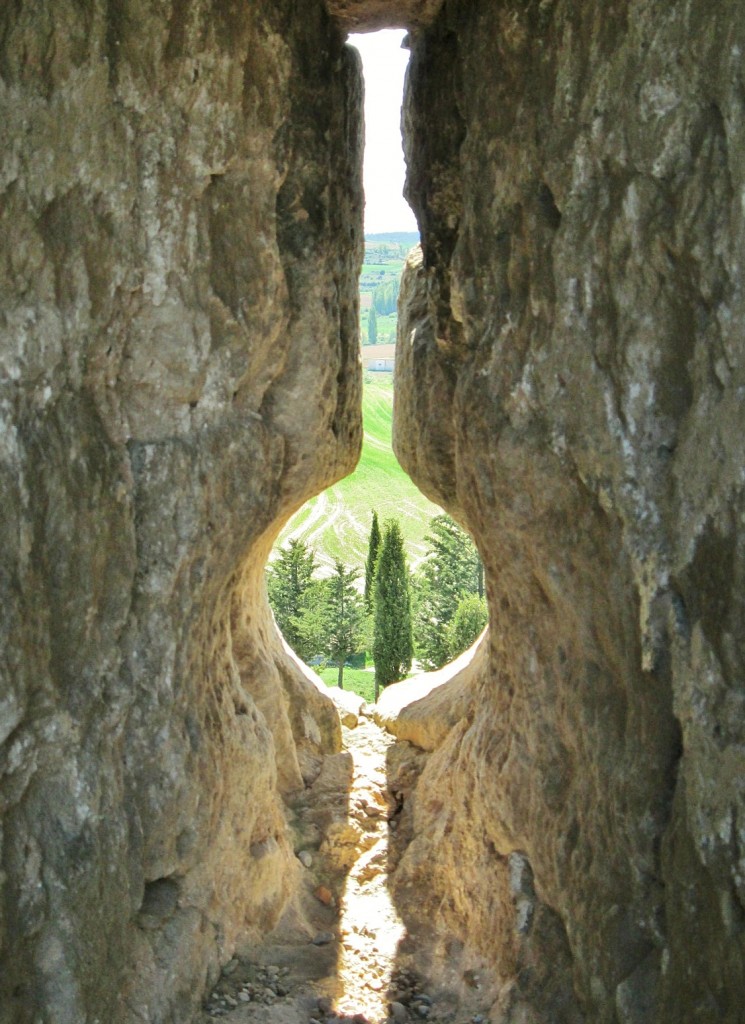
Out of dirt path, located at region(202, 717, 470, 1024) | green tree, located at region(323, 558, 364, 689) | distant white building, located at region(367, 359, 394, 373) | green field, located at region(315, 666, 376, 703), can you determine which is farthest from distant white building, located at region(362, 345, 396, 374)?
dirt path, located at region(202, 717, 470, 1024)

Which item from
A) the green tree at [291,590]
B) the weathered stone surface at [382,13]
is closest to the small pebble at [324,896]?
the weathered stone surface at [382,13]

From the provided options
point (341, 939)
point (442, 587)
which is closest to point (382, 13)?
point (341, 939)

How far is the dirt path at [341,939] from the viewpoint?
7.07 m

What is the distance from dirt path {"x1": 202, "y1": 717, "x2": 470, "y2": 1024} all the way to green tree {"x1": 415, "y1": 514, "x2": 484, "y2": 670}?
14328 mm

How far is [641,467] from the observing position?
5.46 meters

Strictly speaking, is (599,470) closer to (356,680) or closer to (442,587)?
(442,587)

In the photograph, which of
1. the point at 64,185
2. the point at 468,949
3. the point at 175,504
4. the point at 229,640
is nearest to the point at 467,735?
the point at 468,949

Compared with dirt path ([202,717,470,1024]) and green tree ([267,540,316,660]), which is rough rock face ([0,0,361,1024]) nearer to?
dirt path ([202,717,470,1024])

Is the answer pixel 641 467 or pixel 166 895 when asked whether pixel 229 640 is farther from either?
pixel 641 467

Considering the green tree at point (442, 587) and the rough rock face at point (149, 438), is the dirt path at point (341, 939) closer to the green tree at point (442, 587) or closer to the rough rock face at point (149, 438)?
the rough rock face at point (149, 438)

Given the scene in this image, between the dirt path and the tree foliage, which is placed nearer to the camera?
the dirt path

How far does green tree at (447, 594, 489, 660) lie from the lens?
907 inches

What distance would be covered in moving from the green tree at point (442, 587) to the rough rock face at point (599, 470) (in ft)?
55.1

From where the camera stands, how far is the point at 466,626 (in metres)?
23.1
